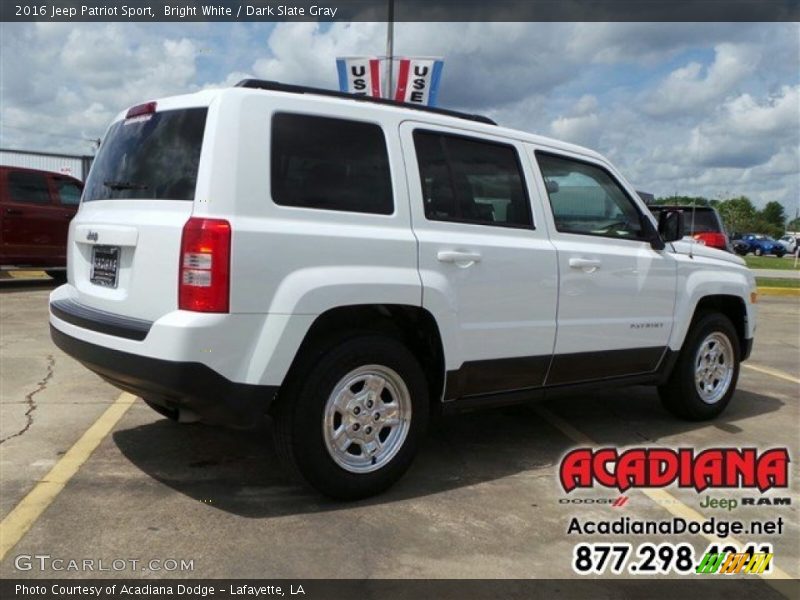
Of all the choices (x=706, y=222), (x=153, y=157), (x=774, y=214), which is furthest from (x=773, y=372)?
(x=774, y=214)

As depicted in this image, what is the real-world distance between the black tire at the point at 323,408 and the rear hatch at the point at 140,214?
2.32 ft

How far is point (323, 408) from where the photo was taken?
347cm

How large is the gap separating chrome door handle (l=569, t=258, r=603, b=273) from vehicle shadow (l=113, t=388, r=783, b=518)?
1.19m

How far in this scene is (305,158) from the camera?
136 inches

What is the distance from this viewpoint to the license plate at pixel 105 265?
3.56m

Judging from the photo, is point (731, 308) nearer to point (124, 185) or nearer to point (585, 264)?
point (585, 264)

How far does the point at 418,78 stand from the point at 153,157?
8364mm

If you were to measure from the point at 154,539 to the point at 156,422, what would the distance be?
1.85 meters

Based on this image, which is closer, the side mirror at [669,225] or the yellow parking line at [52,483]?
the yellow parking line at [52,483]

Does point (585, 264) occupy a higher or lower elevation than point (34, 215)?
lower

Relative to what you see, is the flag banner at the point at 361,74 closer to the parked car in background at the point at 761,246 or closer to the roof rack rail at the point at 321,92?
the roof rack rail at the point at 321,92

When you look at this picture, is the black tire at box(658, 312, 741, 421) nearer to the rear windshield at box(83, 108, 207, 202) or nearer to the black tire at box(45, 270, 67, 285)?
the rear windshield at box(83, 108, 207, 202)

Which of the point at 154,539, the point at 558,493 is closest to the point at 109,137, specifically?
the point at 154,539
